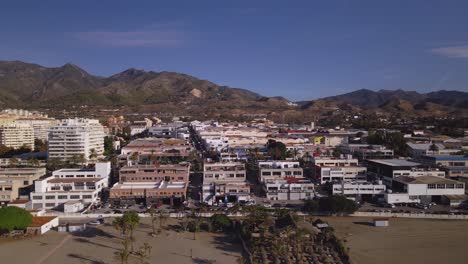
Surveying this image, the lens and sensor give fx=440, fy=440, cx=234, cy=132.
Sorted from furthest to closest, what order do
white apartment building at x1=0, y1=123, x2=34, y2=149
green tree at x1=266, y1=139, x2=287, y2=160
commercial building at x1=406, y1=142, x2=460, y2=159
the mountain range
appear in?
the mountain range
white apartment building at x1=0, y1=123, x2=34, y2=149
green tree at x1=266, y1=139, x2=287, y2=160
commercial building at x1=406, y1=142, x2=460, y2=159

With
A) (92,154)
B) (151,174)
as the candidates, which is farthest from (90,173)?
(92,154)

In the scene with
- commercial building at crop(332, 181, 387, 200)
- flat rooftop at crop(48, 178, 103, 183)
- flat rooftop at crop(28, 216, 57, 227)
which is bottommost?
flat rooftop at crop(28, 216, 57, 227)

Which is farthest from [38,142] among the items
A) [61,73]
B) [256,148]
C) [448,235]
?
[61,73]

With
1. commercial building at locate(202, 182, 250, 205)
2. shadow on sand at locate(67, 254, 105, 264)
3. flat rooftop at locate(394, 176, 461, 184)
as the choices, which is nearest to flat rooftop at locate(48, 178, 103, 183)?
commercial building at locate(202, 182, 250, 205)

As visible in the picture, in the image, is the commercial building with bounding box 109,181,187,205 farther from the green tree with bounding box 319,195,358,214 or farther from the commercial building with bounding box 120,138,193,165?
the commercial building with bounding box 120,138,193,165

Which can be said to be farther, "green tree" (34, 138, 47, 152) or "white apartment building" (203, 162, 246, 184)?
"green tree" (34, 138, 47, 152)
